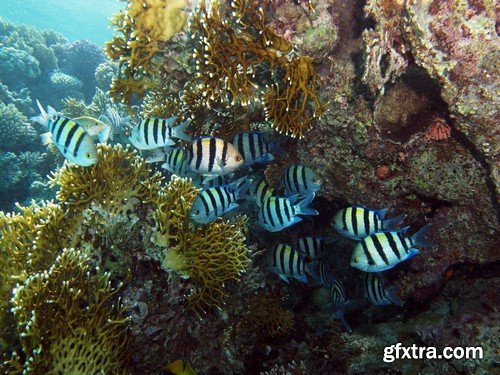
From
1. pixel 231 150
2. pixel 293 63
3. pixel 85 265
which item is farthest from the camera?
pixel 293 63

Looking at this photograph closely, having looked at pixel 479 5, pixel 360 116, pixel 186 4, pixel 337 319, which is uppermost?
pixel 186 4

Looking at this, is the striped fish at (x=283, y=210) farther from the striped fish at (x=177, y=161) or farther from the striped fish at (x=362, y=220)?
the striped fish at (x=177, y=161)

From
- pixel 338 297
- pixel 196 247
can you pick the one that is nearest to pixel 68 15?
pixel 196 247

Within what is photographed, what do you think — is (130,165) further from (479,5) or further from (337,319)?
(479,5)

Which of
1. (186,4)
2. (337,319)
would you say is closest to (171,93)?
(186,4)

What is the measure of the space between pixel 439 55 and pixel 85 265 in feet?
14.0

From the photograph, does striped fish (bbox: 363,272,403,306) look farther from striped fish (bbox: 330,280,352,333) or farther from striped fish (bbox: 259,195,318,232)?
striped fish (bbox: 259,195,318,232)

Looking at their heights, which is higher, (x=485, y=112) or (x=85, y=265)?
(x=85, y=265)

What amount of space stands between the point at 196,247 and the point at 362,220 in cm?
188

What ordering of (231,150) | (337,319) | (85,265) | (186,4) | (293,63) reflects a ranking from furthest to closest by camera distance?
1. (337,319)
2. (186,4)
3. (293,63)
4. (231,150)
5. (85,265)

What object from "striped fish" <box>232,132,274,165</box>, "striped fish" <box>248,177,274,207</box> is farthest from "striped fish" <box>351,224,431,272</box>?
"striped fish" <box>232,132,274,165</box>

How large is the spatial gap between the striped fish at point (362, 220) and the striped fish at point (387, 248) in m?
0.21

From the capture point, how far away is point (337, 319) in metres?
4.77

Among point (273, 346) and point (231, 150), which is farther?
point (273, 346)
